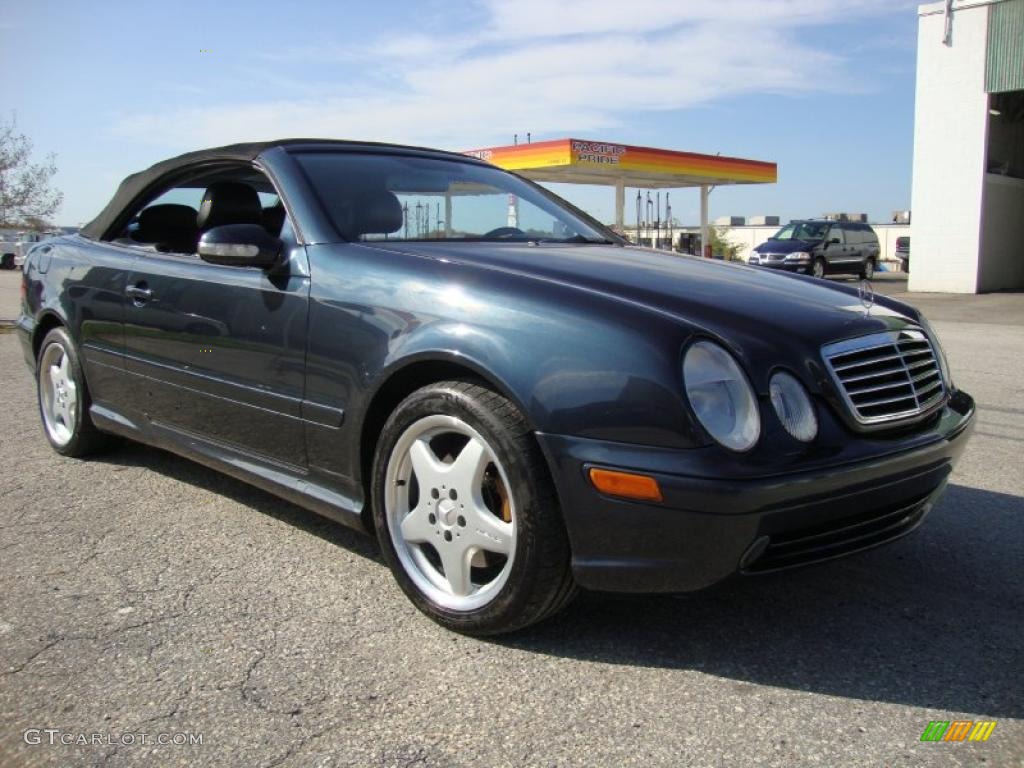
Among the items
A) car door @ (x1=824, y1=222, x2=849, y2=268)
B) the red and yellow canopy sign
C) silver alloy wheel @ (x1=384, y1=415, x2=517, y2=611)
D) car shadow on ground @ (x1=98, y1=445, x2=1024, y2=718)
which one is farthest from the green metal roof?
silver alloy wheel @ (x1=384, y1=415, x2=517, y2=611)

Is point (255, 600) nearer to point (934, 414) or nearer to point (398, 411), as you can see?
point (398, 411)

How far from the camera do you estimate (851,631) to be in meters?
2.70

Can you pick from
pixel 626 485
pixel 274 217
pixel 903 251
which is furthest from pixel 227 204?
pixel 903 251

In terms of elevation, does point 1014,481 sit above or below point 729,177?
below

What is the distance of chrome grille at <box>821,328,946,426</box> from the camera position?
251 cm

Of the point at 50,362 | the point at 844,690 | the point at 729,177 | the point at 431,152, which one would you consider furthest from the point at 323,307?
the point at 729,177

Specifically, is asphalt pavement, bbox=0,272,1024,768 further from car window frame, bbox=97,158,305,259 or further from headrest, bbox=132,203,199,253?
headrest, bbox=132,203,199,253

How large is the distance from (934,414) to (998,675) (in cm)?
76

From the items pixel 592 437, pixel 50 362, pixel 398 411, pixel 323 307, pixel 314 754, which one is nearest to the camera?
pixel 314 754

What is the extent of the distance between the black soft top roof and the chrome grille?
2.10 m

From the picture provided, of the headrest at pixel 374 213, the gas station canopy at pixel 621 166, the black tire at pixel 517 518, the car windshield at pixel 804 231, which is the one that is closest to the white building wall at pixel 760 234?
the gas station canopy at pixel 621 166

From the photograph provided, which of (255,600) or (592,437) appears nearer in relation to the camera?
(592,437)

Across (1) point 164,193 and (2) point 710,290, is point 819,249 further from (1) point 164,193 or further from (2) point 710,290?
(2) point 710,290

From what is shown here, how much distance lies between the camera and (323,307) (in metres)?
2.98
